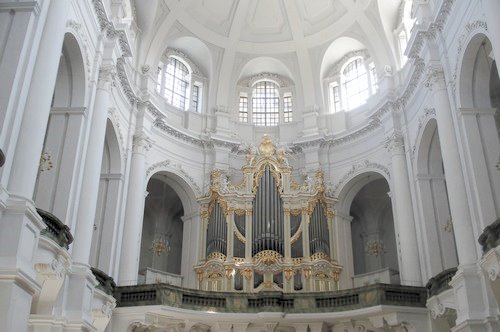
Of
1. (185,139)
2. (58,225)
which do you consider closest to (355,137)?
(185,139)

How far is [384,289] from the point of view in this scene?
20.2m

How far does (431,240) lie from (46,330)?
43.0 ft

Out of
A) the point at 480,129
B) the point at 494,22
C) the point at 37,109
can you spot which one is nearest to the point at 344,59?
the point at 480,129

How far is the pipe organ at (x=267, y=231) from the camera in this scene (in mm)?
23578

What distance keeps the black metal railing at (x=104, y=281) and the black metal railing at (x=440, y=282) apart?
10.4m

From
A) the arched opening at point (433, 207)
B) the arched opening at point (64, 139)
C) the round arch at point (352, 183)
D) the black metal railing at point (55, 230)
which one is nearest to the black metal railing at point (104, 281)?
the arched opening at point (64, 139)

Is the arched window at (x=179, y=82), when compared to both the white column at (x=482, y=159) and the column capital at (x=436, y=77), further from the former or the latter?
the white column at (x=482, y=159)

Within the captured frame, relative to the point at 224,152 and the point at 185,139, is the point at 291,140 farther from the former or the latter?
the point at 185,139

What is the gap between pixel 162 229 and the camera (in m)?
28.2

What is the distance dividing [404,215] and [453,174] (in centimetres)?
482

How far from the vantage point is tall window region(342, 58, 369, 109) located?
1081 inches

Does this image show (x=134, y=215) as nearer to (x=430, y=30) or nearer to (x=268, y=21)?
(x=268, y=21)

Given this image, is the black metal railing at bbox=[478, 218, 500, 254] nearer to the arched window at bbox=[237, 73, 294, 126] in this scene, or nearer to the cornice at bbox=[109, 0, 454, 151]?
the cornice at bbox=[109, 0, 454, 151]

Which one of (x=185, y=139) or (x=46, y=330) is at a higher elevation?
(x=185, y=139)
